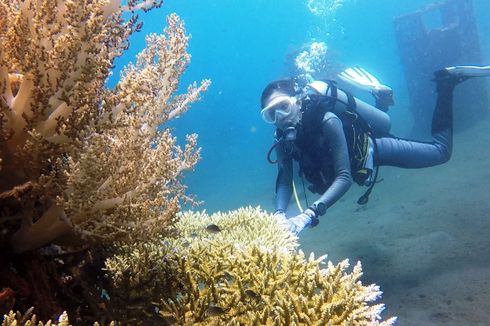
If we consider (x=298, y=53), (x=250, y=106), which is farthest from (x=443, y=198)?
(x=250, y=106)

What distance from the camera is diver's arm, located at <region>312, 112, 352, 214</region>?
5.72m

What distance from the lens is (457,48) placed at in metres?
17.4

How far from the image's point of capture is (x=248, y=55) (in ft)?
556

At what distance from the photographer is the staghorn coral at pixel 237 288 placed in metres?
2.35

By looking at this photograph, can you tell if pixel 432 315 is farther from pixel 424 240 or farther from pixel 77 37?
pixel 77 37

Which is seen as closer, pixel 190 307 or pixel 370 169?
pixel 190 307

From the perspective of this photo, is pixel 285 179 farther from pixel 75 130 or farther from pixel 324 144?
pixel 75 130

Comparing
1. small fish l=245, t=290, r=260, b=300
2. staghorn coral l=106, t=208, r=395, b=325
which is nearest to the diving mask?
staghorn coral l=106, t=208, r=395, b=325

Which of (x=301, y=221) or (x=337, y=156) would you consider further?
(x=337, y=156)

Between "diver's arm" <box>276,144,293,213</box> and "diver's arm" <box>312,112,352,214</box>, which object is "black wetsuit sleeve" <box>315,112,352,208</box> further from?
"diver's arm" <box>276,144,293,213</box>

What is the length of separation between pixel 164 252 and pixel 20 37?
204cm

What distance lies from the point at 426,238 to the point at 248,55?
169m

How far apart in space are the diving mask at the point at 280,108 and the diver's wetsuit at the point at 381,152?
597mm

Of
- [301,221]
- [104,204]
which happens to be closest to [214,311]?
[104,204]
